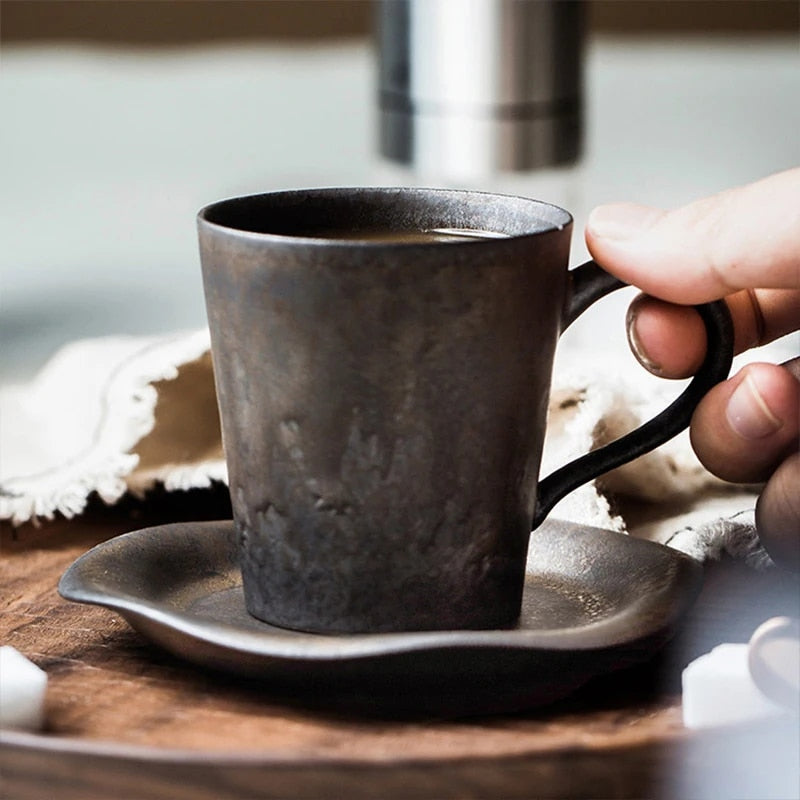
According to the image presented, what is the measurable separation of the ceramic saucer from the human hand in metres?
0.05

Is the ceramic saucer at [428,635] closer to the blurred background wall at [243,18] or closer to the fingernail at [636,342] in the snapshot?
the fingernail at [636,342]

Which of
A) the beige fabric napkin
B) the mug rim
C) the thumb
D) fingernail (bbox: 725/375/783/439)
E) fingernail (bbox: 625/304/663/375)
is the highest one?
the mug rim

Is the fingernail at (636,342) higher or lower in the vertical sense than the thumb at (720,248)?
lower

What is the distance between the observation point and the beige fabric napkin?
557 mm

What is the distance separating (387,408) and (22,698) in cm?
12

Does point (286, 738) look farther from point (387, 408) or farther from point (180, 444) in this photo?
point (180, 444)

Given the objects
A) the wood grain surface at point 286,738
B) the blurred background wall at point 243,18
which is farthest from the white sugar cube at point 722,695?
the blurred background wall at point 243,18

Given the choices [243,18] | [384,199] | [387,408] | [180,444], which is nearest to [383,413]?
[387,408]

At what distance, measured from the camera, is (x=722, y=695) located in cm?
36

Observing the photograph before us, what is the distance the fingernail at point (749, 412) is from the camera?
18.8 inches

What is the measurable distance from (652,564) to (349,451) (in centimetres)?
12

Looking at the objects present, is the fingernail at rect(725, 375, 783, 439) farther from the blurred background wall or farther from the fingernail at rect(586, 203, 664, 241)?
the blurred background wall

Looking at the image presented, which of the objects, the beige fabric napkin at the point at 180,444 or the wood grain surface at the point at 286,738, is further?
the beige fabric napkin at the point at 180,444

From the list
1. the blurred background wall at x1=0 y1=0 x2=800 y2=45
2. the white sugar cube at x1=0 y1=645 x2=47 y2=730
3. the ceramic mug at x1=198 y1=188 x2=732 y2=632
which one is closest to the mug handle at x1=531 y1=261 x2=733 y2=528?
the ceramic mug at x1=198 y1=188 x2=732 y2=632
